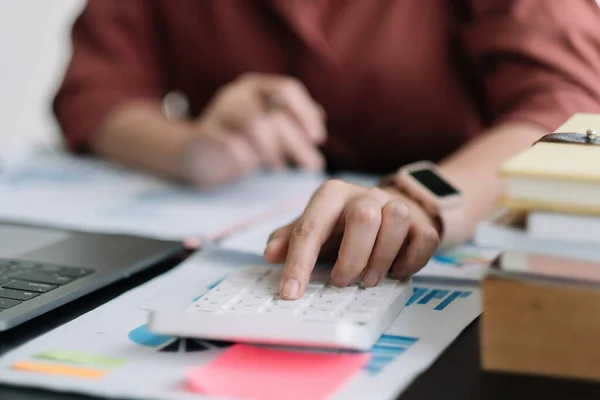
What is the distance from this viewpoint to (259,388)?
44cm

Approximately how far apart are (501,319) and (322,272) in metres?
0.15

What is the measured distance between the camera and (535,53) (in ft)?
2.77

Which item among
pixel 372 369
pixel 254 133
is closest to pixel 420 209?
pixel 372 369

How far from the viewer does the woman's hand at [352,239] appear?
54cm

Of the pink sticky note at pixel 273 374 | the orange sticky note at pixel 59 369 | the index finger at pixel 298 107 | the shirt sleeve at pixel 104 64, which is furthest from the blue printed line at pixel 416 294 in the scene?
the shirt sleeve at pixel 104 64

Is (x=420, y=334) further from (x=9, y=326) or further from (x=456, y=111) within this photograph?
(x=456, y=111)

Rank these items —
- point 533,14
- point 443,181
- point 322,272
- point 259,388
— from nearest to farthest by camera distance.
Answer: point 259,388
point 322,272
point 443,181
point 533,14

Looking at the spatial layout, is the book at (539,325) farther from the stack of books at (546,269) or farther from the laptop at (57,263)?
the laptop at (57,263)

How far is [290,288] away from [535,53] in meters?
0.44

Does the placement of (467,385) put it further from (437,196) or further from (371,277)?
(437,196)

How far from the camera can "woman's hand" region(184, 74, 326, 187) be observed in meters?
0.93

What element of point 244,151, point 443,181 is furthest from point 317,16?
point 443,181

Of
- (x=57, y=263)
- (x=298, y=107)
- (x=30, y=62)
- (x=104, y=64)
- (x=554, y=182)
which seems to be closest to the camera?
(x=554, y=182)

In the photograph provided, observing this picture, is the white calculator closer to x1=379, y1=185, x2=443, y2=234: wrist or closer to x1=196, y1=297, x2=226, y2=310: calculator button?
x1=196, y1=297, x2=226, y2=310: calculator button
